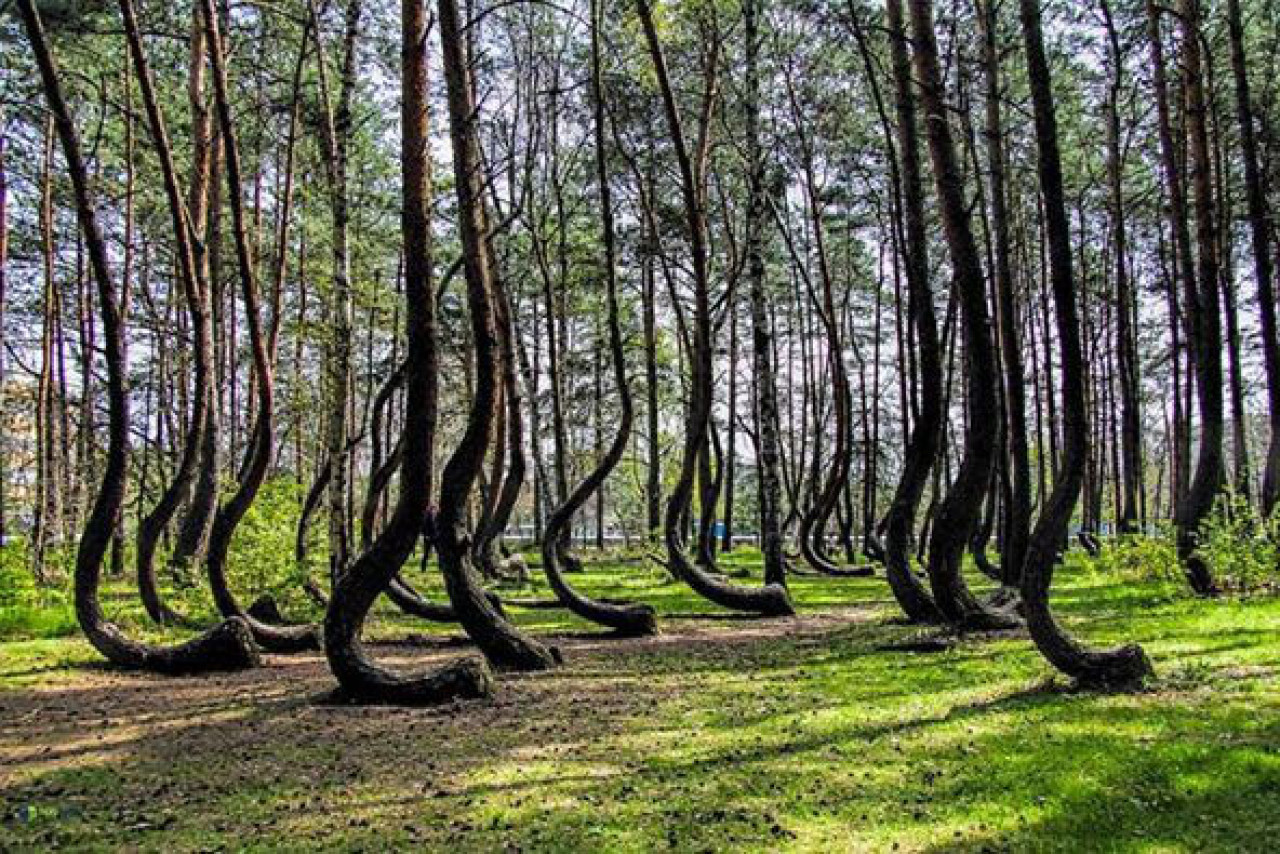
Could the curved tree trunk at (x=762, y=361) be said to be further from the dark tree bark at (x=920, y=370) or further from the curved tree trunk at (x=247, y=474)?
the curved tree trunk at (x=247, y=474)

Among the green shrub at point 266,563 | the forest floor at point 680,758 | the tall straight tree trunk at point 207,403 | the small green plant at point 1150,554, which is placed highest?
the tall straight tree trunk at point 207,403

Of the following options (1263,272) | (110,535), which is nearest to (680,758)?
(110,535)

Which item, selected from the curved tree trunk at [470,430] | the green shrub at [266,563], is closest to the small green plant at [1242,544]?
the curved tree trunk at [470,430]

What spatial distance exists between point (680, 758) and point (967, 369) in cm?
577

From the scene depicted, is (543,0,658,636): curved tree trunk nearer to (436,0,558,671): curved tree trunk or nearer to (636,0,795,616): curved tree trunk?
(636,0,795,616): curved tree trunk

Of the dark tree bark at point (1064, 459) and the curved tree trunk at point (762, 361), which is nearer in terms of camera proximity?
the dark tree bark at point (1064, 459)

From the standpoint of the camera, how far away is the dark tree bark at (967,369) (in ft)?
30.3

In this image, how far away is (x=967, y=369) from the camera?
A: 9641mm

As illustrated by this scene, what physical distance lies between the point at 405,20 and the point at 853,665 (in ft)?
24.2

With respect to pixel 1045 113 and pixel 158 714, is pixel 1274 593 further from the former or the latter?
pixel 158 714

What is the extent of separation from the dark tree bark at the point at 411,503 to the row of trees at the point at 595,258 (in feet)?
0.10

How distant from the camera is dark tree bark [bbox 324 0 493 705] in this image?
24.2 feet

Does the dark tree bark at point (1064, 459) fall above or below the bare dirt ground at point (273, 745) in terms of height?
above

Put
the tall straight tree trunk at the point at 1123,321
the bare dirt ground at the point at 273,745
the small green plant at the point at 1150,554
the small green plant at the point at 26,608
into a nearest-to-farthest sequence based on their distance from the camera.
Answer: the bare dirt ground at the point at 273,745, the small green plant at the point at 26,608, the small green plant at the point at 1150,554, the tall straight tree trunk at the point at 1123,321
